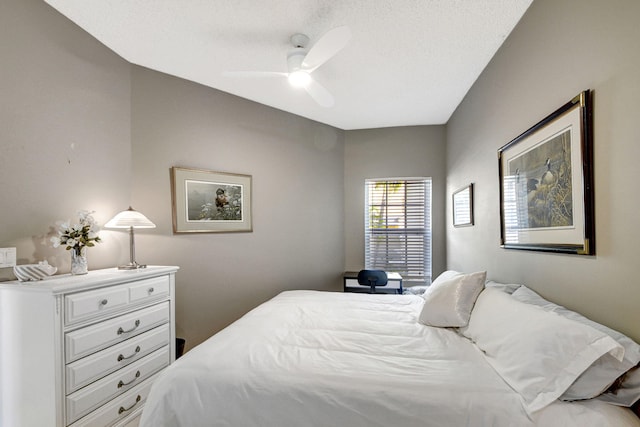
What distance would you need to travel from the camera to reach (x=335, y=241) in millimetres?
3836

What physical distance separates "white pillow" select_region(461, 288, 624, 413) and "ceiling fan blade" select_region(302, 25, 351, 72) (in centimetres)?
168

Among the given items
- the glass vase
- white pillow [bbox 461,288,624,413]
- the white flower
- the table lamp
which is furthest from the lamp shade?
white pillow [bbox 461,288,624,413]

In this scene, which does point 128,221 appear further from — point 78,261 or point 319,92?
point 319,92

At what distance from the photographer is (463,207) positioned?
2.90 m

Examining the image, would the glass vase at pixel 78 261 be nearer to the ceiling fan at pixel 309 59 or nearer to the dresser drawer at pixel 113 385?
the dresser drawer at pixel 113 385

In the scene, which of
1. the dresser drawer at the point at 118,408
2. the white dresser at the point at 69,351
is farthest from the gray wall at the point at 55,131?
the dresser drawer at the point at 118,408

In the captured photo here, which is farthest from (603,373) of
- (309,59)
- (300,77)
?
(300,77)

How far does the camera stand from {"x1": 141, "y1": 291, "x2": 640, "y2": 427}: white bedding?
98 cm

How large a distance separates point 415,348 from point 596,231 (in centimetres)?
95

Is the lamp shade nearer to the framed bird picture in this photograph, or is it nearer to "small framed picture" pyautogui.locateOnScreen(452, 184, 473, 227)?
the framed bird picture

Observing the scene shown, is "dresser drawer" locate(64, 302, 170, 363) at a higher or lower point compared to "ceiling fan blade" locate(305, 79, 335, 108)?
lower

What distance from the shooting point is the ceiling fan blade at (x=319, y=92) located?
6.94 feet

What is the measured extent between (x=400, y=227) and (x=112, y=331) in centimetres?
325

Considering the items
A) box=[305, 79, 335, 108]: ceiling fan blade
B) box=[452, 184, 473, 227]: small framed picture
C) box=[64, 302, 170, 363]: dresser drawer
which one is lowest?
box=[64, 302, 170, 363]: dresser drawer
